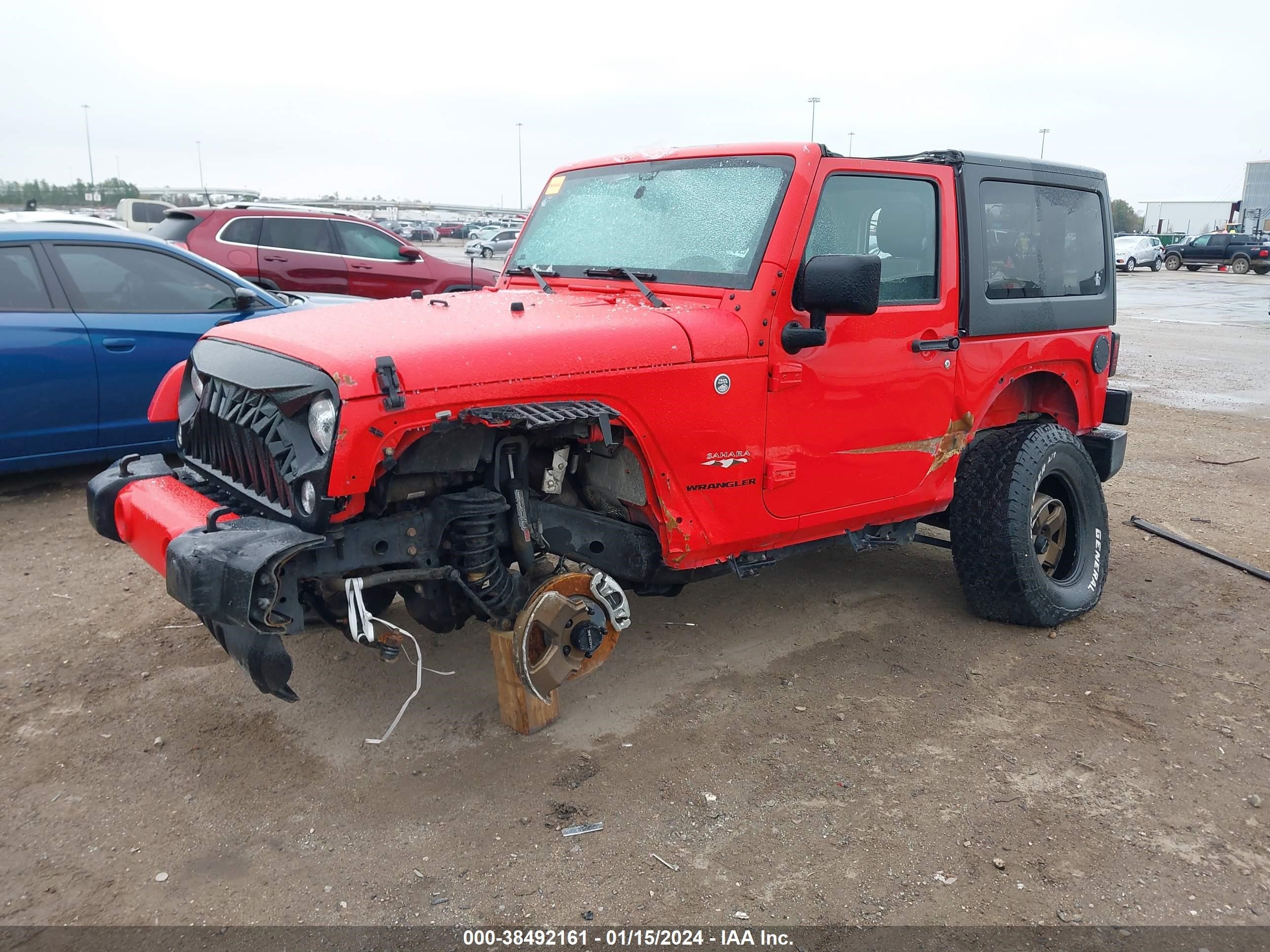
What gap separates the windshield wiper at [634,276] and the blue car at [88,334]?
343cm

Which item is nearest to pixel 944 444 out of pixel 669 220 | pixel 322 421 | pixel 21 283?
pixel 669 220

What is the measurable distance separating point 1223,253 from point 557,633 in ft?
134

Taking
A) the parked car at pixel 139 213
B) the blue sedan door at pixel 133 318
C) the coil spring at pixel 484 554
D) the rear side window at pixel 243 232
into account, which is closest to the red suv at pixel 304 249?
the rear side window at pixel 243 232

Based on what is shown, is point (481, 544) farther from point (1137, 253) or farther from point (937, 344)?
point (1137, 253)

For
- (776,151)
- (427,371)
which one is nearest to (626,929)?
(427,371)

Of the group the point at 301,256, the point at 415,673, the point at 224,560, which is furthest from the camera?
the point at 301,256

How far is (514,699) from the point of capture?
11.5 feet

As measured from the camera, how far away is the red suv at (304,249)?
10258 mm

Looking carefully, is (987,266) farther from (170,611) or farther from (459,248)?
(459,248)

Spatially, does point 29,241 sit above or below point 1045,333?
above

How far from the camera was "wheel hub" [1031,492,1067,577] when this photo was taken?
15.3 feet

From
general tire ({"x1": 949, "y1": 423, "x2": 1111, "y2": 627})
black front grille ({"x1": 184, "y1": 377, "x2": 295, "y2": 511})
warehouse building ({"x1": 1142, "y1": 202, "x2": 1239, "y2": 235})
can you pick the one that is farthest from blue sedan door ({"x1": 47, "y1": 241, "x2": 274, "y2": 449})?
warehouse building ({"x1": 1142, "y1": 202, "x2": 1239, "y2": 235})

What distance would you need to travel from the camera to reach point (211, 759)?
3377 mm

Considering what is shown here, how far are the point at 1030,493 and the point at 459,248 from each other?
41.1 meters
